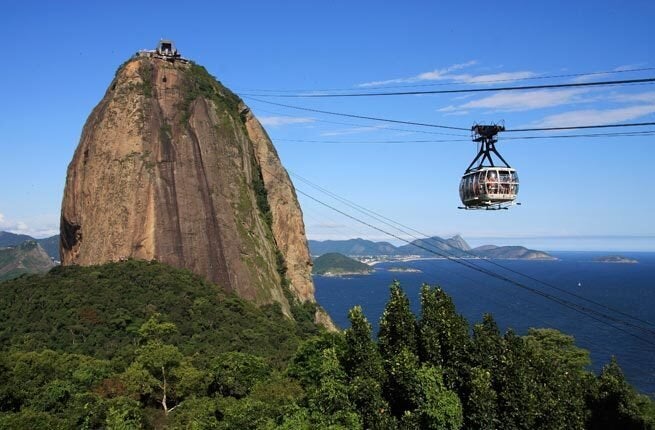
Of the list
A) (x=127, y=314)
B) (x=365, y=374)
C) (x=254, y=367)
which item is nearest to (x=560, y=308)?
(x=127, y=314)

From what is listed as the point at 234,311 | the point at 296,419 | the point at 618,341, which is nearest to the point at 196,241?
the point at 234,311

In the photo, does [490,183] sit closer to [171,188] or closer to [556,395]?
[556,395]

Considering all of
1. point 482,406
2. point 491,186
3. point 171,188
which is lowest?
point 482,406

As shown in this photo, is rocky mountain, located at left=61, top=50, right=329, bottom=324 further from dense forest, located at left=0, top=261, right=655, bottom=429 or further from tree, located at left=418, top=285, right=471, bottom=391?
tree, located at left=418, top=285, right=471, bottom=391

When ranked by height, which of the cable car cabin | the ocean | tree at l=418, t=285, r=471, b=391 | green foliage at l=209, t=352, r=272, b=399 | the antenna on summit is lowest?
the ocean

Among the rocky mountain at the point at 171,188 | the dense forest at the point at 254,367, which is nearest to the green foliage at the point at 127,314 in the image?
the dense forest at the point at 254,367

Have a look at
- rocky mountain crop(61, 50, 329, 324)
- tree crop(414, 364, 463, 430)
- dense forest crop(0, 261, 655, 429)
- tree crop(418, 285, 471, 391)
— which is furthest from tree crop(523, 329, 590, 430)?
rocky mountain crop(61, 50, 329, 324)
